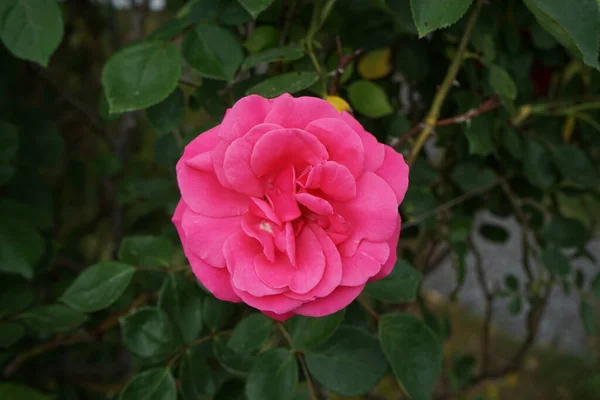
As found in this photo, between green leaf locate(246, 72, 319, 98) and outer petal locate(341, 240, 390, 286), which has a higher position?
green leaf locate(246, 72, 319, 98)

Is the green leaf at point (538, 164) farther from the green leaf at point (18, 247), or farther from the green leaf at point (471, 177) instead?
the green leaf at point (18, 247)

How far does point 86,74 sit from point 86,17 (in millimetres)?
166

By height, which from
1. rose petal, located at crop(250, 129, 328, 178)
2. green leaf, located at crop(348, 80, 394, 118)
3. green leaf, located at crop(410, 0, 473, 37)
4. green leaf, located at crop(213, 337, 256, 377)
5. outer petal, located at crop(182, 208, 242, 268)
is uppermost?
green leaf, located at crop(410, 0, 473, 37)

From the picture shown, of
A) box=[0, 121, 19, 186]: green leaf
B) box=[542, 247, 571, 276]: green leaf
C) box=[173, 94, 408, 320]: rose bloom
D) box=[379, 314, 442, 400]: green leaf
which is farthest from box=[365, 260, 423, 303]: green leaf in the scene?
box=[0, 121, 19, 186]: green leaf

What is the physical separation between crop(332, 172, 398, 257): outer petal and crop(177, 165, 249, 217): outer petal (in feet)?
0.31

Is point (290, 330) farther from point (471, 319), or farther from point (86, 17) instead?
point (471, 319)

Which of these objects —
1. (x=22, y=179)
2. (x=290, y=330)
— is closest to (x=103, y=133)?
(x=22, y=179)

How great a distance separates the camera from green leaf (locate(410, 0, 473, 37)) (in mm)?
542

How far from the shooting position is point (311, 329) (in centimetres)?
68

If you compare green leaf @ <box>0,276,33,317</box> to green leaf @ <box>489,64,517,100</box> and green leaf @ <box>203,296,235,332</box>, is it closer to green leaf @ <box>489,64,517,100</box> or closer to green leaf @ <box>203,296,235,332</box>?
green leaf @ <box>203,296,235,332</box>

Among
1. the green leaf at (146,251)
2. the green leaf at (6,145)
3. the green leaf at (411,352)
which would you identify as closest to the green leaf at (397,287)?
the green leaf at (411,352)

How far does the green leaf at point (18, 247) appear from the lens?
95 cm

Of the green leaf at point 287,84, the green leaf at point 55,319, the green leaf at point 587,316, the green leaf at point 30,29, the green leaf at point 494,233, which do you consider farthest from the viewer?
the green leaf at point 494,233

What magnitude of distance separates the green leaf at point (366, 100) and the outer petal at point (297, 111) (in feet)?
0.74
